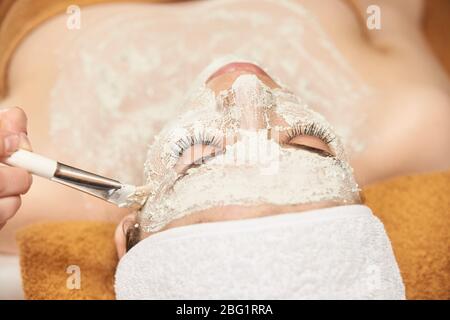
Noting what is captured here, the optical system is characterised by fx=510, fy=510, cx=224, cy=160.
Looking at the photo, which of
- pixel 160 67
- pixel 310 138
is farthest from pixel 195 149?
pixel 160 67

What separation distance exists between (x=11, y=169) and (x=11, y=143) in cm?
3

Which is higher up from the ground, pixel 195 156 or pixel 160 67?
pixel 160 67

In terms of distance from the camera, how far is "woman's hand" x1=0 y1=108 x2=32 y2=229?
23.4 inches

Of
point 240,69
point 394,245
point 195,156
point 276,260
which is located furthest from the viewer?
point 394,245

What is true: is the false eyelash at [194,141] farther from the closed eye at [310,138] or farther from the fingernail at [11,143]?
the fingernail at [11,143]

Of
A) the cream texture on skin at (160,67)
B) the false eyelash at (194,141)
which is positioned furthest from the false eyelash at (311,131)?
the cream texture on skin at (160,67)

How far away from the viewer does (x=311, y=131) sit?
74 centimetres

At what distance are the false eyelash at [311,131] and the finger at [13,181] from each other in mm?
346

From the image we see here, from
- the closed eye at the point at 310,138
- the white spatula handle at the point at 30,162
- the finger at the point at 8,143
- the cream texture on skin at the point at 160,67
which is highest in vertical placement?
the cream texture on skin at the point at 160,67

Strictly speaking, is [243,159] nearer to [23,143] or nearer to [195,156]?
[195,156]

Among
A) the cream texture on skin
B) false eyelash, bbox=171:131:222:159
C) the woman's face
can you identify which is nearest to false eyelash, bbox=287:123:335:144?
the woman's face

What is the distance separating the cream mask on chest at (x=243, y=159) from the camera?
641 millimetres

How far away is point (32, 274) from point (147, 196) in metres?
0.35
